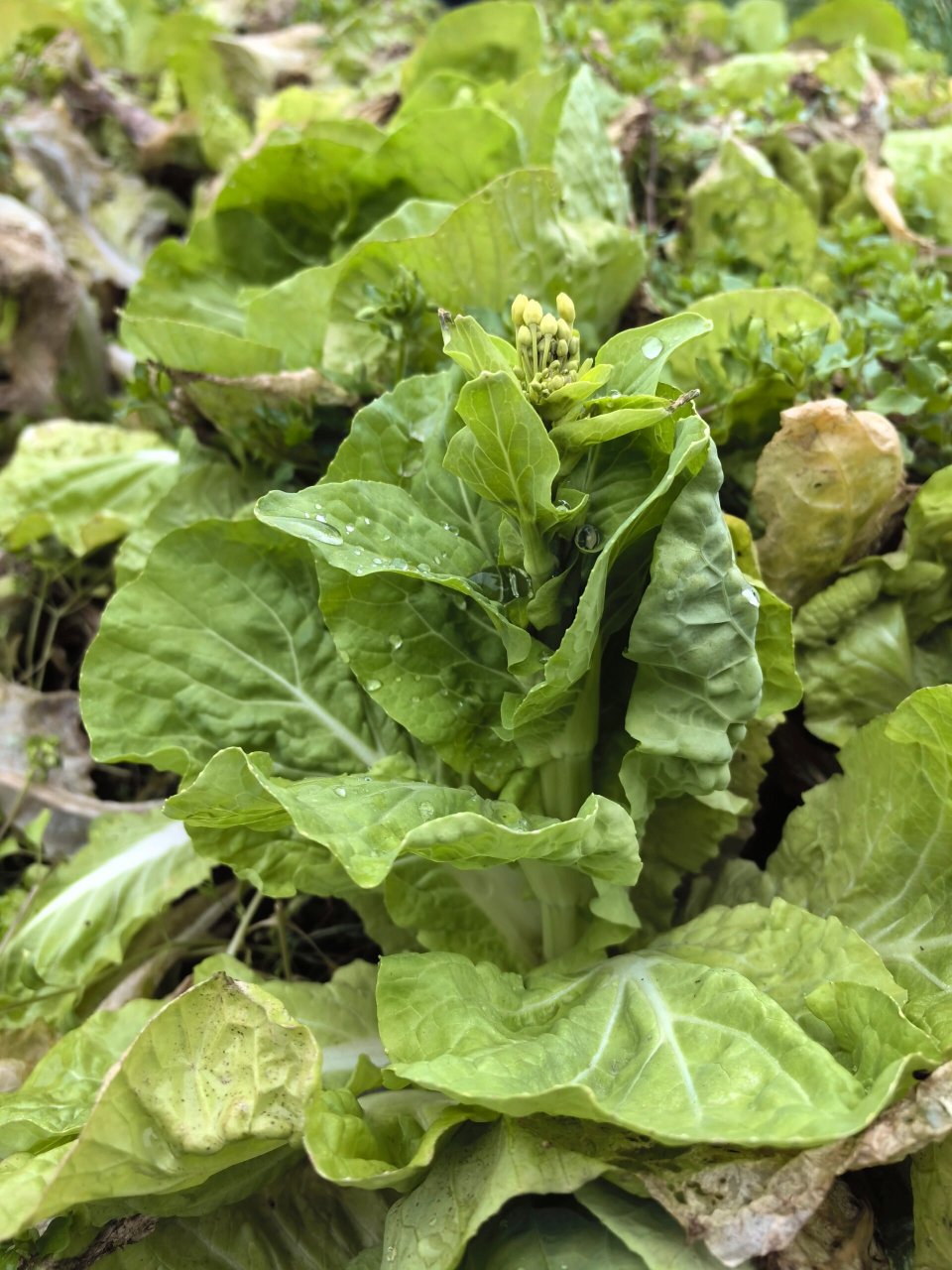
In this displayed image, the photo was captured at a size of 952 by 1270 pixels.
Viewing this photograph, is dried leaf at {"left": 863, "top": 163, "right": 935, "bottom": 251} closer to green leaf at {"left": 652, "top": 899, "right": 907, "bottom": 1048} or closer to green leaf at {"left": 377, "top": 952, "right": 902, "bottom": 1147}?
green leaf at {"left": 652, "top": 899, "right": 907, "bottom": 1048}

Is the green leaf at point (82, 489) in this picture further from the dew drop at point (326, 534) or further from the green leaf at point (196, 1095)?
the green leaf at point (196, 1095)

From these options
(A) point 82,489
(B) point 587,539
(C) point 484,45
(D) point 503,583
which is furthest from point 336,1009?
(C) point 484,45

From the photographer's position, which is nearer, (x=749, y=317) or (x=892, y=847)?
(x=892, y=847)

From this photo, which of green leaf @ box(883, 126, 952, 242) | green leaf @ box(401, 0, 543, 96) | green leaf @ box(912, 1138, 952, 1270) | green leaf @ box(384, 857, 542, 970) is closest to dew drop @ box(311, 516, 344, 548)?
green leaf @ box(384, 857, 542, 970)

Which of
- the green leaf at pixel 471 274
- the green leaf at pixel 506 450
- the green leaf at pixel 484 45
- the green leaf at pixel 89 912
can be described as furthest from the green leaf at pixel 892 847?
the green leaf at pixel 484 45

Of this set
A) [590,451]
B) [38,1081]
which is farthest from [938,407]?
[38,1081]

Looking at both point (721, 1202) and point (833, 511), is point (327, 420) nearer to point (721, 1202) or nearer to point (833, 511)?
point (833, 511)

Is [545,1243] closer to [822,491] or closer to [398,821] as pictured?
[398,821]
